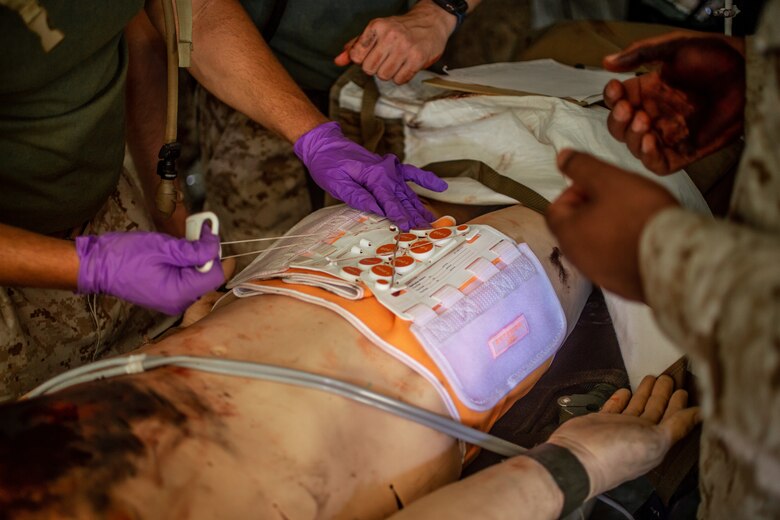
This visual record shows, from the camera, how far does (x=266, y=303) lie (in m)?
1.18

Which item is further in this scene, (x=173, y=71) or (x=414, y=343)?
(x=173, y=71)

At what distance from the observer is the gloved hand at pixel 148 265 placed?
1129 mm

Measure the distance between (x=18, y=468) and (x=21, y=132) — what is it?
770 mm

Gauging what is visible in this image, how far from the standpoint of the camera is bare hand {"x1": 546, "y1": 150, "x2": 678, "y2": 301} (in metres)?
0.75

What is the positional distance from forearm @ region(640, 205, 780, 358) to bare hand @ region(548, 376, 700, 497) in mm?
399

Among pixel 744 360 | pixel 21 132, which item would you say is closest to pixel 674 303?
pixel 744 360

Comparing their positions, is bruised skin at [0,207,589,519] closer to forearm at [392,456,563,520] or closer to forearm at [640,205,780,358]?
forearm at [392,456,563,520]

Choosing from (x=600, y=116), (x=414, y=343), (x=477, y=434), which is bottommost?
(x=477, y=434)

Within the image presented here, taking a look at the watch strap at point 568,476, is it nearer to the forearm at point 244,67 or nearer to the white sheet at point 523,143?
the white sheet at point 523,143

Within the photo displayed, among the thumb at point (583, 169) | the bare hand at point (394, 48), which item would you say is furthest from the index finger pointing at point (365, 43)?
the thumb at point (583, 169)

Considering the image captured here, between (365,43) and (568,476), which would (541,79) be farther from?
(568,476)

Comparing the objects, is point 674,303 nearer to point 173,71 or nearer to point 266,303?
point 266,303

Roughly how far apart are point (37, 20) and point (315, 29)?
89cm

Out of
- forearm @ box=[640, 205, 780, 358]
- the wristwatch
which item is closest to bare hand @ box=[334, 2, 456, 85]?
the wristwatch
